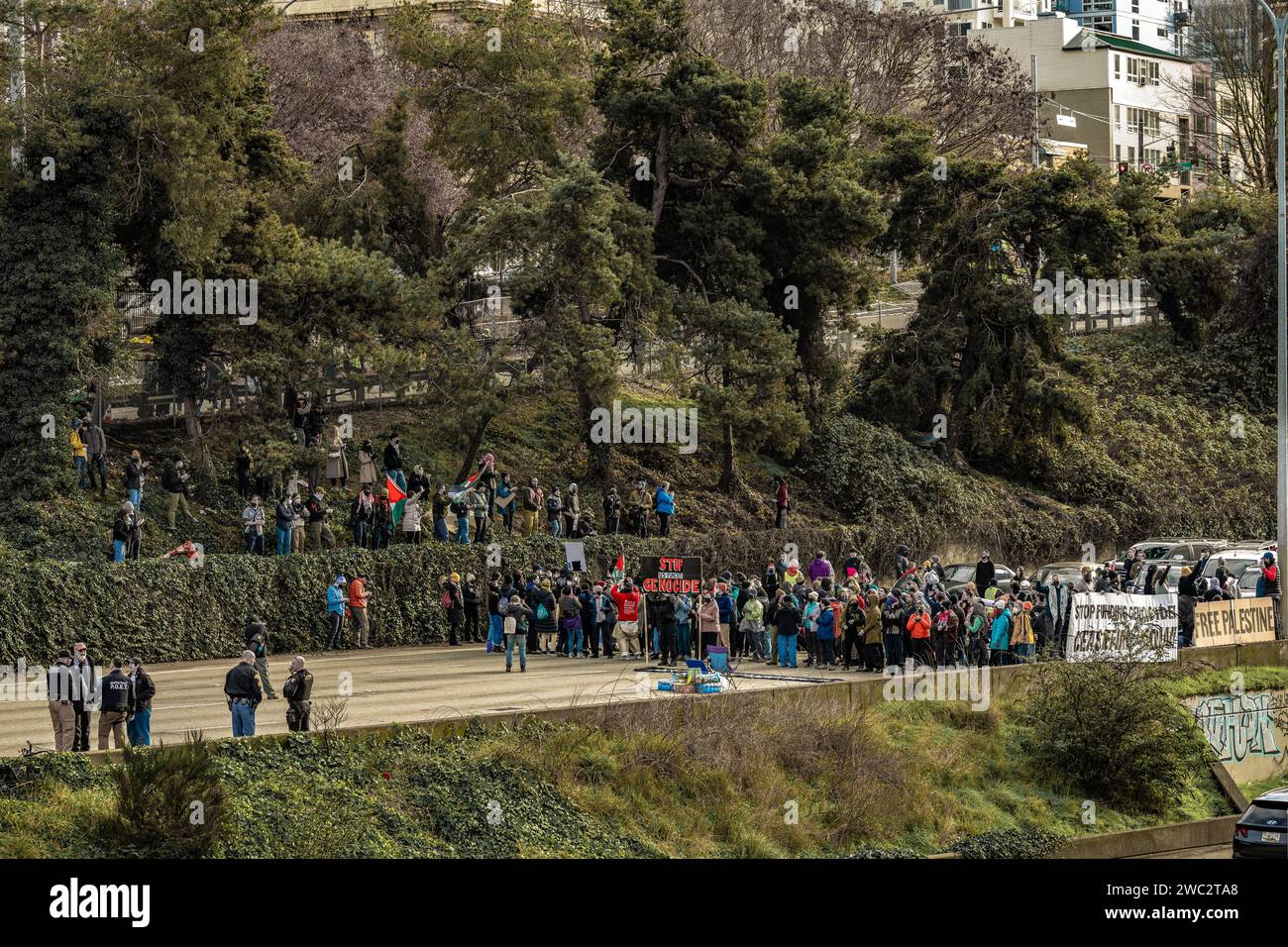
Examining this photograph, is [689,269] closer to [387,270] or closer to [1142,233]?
[387,270]

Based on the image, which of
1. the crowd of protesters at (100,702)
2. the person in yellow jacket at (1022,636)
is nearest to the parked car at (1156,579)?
the person in yellow jacket at (1022,636)

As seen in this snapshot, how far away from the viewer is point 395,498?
41.5m

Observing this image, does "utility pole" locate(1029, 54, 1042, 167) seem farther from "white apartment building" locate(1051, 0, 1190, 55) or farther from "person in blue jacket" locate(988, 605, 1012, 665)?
"person in blue jacket" locate(988, 605, 1012, 665)

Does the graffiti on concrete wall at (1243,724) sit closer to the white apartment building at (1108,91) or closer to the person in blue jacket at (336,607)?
the person in blue jacket at (336,607)

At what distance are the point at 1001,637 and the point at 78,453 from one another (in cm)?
1996

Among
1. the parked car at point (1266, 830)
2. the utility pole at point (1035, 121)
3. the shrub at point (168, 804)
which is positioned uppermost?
the utility pole at point (1035, 121)

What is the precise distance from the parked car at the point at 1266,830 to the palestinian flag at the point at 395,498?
20.5 metres

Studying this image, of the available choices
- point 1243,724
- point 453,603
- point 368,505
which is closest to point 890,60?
point 368,505

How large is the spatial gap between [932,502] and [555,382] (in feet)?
42.9

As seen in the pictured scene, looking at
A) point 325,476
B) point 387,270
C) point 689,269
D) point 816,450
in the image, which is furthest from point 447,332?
point 816,450

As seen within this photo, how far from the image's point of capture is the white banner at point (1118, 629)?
33.6 meters

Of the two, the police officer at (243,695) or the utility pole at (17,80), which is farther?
the utility pole at (17,80)
